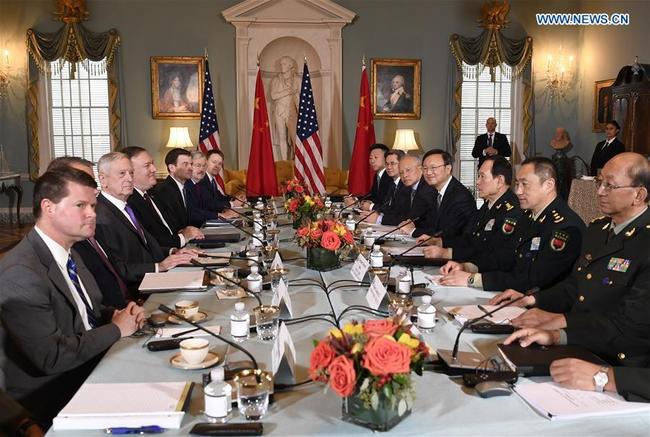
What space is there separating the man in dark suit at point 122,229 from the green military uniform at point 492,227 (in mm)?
1585

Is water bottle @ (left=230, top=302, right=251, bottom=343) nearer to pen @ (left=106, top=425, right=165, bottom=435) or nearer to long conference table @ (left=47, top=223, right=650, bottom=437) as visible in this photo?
long conference table @ (left=47, top=223, right=650, bottom=437)

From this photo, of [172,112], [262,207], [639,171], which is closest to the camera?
[639,171]

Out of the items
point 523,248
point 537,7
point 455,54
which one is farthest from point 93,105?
point 523,248

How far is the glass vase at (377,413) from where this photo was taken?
138 centimetres

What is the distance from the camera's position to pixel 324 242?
10.00 feet

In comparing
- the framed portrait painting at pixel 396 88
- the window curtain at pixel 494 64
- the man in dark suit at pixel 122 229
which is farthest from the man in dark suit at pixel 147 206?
the window curtain at pixel 494 64

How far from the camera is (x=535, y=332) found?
1.91 meters

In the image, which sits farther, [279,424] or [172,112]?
[172,112]

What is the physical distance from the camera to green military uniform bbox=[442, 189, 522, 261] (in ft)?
11.6

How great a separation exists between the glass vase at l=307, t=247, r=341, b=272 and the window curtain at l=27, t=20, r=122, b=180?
22.9 feet

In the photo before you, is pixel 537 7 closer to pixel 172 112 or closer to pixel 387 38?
pixel 387 38

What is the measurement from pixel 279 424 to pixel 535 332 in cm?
90

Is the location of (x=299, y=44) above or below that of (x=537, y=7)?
below

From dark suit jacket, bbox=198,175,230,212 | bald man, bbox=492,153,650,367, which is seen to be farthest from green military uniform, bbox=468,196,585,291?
dark suit jacket, bbox=198,175,230,212
